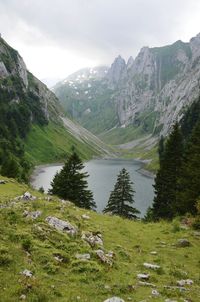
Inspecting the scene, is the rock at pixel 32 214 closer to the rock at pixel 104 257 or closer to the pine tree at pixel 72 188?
the rock at pixel 104 257

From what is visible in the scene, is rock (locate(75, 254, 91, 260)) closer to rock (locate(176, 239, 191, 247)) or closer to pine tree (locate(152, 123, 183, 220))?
rock (locate(176, 239, 191, 247))

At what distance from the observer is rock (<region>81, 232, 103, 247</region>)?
78.7ft

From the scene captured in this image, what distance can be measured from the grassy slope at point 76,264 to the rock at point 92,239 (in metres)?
0.51

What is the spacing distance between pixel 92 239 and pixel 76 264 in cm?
510

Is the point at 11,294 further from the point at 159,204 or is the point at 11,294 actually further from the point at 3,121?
the point at 3,121

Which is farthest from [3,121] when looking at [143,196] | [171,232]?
[171,232]

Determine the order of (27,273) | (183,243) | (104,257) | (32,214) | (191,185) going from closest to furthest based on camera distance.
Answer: (27,273) < (104,257) < (32,214) < (183,243) < (191,185)

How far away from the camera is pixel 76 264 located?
19469 millimetres

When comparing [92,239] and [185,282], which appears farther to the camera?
[92,239]

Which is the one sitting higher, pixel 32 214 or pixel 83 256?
pixel 32 214

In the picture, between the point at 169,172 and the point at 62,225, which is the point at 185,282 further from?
the point at 169,172

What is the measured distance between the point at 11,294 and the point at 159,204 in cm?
4980

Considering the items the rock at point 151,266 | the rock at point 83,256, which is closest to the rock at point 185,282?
the rock at point 151,266

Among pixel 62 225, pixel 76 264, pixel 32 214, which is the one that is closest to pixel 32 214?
pixel 32 214
